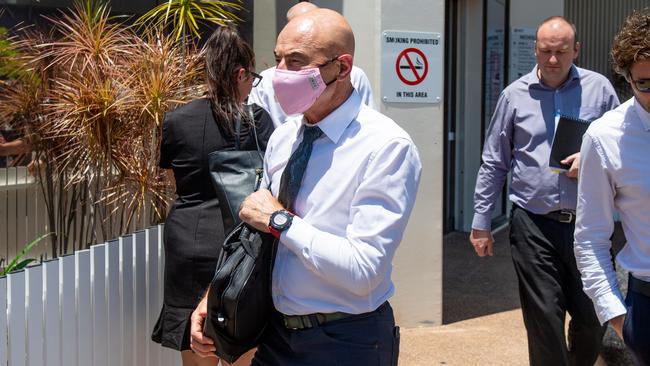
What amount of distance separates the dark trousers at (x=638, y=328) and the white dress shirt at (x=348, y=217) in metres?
0.92

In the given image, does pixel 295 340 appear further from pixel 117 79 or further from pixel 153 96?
pixel 117 79

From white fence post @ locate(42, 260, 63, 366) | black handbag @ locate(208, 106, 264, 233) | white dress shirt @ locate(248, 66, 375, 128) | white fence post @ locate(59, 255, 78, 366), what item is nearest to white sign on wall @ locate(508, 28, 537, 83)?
white dress shirt @ locate(248, 66, 375, 128)

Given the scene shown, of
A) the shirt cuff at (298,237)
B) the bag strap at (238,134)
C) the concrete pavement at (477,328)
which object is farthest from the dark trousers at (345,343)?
the concrete pavement at (477,328)

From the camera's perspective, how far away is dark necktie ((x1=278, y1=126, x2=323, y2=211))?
2551mm

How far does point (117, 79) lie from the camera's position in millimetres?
5227

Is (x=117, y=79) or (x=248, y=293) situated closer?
(x=248, y=293)

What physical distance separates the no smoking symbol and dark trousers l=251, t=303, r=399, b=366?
3805 mm

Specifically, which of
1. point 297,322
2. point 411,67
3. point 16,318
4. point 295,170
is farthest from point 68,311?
point 411,67

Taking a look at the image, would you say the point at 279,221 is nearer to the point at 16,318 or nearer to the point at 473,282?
the point at 16,318

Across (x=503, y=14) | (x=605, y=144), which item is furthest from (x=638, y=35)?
(x=503, y=14)

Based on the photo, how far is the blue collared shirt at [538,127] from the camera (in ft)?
14.7

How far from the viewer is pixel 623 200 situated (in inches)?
120

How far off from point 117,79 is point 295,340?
122 inches

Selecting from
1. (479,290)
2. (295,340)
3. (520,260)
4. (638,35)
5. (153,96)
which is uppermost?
(638,35)
